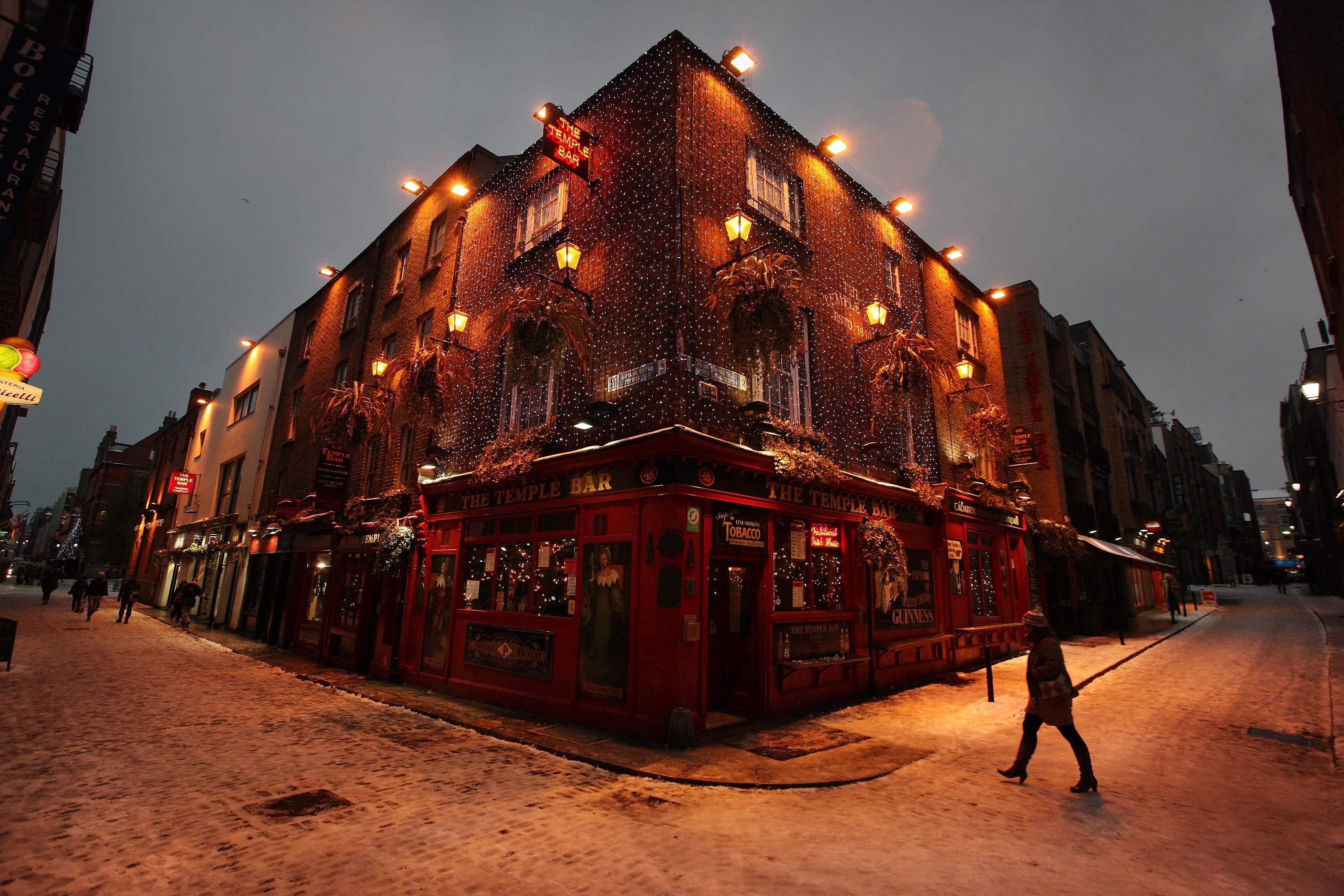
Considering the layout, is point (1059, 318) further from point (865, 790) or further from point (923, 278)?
point (865, 790)

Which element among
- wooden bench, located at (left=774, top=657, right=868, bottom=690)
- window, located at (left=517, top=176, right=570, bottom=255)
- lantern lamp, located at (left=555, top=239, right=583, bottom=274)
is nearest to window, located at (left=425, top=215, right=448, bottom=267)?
window, located at (left=517, top=176, right=570, bottom=255)

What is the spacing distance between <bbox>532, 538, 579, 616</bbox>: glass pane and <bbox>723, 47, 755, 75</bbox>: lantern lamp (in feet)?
31.0

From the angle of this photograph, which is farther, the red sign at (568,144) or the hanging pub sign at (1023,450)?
the hanging pub sign at (1023,450)

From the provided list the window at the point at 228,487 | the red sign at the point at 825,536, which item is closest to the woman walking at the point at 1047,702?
the red sign at the point at 825,536

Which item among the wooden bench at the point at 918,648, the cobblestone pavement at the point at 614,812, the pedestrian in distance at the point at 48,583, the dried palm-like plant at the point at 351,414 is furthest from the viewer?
the pedestrian in distance at the point at 48,583

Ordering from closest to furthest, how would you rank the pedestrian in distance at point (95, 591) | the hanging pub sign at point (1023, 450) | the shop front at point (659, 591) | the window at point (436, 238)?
the shop front at point (659, 591), the window at point (436, 238), the hanging pub sign at point (1023, 450), the pedestrian in distance at point (95, 591)

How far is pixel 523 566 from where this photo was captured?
413 inches

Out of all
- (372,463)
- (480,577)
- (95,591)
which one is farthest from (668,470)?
(95,591)

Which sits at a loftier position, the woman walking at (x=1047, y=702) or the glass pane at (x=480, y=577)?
the glass pane at (x=480, y=577)

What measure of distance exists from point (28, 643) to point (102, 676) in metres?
6.98

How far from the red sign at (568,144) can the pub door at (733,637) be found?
7.86 meters

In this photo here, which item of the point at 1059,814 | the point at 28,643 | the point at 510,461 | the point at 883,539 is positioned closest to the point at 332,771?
the point at 510,461

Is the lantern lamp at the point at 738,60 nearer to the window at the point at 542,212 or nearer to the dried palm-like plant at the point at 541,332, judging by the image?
the window at the point at 542,212

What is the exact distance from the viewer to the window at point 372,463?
16.0 m
